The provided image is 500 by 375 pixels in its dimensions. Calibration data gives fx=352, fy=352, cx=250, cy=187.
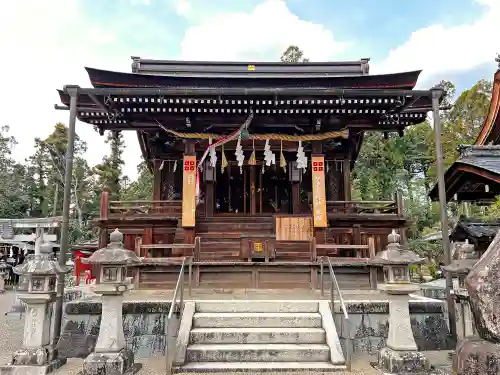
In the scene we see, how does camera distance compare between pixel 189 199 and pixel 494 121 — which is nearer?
pixel 494 121

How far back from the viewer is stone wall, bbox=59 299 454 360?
21.7 feet

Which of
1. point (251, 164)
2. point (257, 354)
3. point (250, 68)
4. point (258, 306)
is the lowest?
point (257, 354)

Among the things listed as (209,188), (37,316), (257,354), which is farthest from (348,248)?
(37,316)

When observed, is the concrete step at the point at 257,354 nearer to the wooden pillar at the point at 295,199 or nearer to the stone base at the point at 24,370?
the stone base at the point at 24,370

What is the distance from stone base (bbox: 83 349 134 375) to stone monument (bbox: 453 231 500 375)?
15.6 ft

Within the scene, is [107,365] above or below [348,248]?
below

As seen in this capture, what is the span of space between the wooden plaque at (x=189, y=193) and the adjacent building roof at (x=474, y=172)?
678 cm

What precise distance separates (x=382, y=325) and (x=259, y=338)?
2523 mm

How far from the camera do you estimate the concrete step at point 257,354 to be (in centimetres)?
558

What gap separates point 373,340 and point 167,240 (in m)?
7.33

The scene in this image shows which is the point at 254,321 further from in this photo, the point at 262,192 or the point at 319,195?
the point at 262,192

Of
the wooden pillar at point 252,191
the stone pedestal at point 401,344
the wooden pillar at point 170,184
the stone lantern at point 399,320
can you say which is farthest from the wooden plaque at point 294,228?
the stone pedestal at point 401,344

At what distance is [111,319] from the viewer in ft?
17.9

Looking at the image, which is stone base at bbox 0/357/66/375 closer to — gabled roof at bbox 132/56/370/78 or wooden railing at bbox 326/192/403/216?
wooden railing at bbox 326/192/403/216
